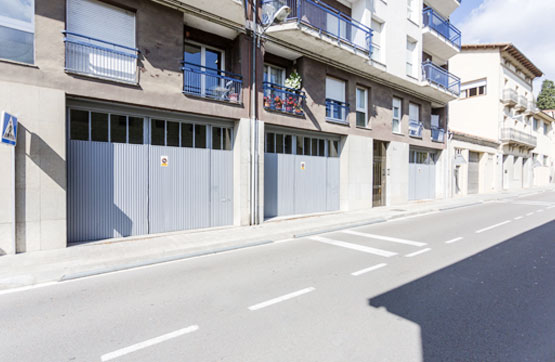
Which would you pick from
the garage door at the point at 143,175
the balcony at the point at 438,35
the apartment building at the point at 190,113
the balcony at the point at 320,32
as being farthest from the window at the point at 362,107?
the garage door at the point at 143,175

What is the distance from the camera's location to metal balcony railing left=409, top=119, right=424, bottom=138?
1680 cm

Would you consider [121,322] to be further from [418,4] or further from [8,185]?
[418,4]

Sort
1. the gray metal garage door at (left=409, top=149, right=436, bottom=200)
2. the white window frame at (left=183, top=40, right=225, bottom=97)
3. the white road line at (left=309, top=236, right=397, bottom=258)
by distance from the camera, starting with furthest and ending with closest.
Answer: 1. the gray metal garage door at (left=409, top=149, right=436, bottom=200)
2. the white window frame at (left=183, top=40, right=225, bottom=97)
3. the white road line at (left=309, top=236, right=397, bottom=258)

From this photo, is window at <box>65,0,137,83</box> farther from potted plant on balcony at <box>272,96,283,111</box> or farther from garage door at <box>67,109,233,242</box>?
potted plant on balcony at <box>272,96,283,111</box>

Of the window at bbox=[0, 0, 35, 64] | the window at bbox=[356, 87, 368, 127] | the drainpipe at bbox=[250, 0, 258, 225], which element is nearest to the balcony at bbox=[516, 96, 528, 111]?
the window at bbox=[356, 87, 368, 127]

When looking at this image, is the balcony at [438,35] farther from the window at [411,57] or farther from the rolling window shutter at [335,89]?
the rolling window shutter at [335,89]

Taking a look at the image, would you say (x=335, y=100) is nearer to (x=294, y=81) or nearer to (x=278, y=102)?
(x=294, y=81)

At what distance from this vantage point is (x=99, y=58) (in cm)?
723

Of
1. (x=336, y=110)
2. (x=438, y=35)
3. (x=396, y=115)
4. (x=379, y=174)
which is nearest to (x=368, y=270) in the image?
(x=336, y=110)

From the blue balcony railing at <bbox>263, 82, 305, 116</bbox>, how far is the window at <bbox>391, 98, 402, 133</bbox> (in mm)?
7226

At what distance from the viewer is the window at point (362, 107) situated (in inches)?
544

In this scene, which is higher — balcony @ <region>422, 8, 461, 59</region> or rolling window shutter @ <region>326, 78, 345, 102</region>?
balcony @ <region>422, 8, 461, 59</region>

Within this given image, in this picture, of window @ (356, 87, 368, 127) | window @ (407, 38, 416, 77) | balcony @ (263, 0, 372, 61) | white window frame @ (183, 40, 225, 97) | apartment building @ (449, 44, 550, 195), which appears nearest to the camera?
white window frame @ (183, 40, 225, 97)

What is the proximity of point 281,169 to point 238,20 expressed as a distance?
5345 millimetres
